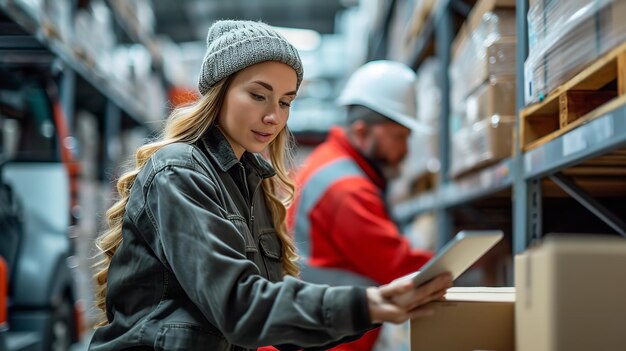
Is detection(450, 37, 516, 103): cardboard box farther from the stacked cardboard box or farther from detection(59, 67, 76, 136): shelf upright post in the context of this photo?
detection(59, 67, 76, 136): shelf upright post

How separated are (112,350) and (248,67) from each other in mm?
784

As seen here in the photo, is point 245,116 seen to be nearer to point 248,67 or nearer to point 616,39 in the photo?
point 248,67

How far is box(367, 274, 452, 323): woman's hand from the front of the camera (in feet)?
4.59

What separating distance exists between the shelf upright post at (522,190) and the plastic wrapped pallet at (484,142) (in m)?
0.27

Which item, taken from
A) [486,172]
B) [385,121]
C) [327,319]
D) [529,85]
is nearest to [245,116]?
[327,319]

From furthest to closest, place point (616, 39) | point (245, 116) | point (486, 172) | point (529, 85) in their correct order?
point (486, 172) < point (529, 85) < point (245, 116) < point (616, 39)

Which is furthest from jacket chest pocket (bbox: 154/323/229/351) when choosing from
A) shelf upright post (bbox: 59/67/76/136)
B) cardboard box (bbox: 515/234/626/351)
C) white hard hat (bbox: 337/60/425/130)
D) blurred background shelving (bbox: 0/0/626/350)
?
shelf upright post (bbox: 59/67/76/136)

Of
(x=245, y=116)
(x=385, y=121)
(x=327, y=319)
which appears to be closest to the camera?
(x=327, y=319)

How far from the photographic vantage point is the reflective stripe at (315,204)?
3277 millimetres

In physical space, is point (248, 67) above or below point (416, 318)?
above

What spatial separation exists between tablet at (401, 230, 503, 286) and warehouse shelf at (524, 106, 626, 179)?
0.37 metres

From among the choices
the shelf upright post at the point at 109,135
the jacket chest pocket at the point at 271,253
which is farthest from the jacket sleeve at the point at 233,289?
the shelf upright post at the point at 109,135

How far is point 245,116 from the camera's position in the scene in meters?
1.76

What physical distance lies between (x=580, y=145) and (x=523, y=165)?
65cm
